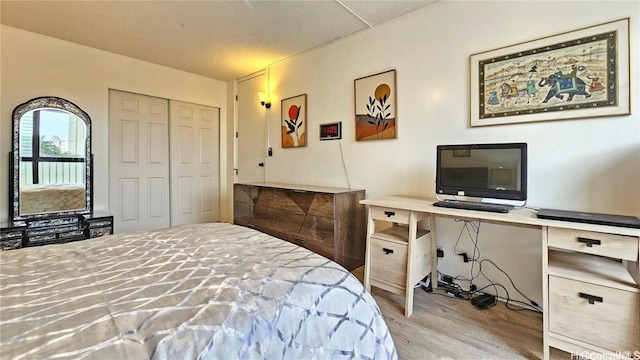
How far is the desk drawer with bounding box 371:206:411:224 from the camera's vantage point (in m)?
2.06

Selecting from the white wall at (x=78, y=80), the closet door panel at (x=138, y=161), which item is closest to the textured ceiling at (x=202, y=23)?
A: the white wall at (x=78, y=80)

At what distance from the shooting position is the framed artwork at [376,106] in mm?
2709

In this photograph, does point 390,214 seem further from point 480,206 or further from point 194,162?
point 194,162

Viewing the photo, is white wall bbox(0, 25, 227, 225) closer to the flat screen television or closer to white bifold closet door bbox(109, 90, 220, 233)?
white bifold closet door bbox(109, 90, 220, 233)

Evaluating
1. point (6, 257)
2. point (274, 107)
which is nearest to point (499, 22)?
point (274, 107)

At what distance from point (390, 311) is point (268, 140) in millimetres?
2806

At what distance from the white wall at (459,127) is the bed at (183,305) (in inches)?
62.3

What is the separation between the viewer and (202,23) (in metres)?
2.81

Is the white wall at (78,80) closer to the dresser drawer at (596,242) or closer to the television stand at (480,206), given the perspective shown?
the television stand at (480,206)

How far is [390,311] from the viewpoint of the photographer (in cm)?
204

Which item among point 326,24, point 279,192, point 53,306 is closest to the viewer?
point 53,306

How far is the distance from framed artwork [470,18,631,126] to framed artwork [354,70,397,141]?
709 millimetres

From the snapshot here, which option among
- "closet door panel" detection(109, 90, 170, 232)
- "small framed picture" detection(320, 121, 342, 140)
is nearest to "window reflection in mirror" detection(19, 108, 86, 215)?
"closet door panel" detection(109, 90, 170, 232)

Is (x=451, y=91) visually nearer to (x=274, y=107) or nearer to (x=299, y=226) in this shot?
→ (x=299, y=226)
